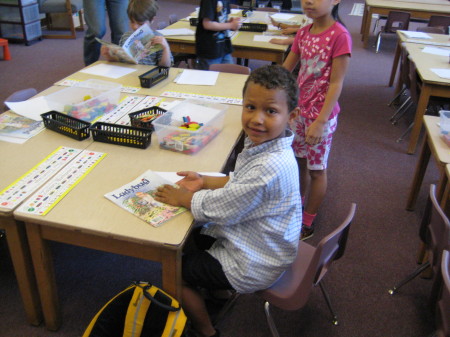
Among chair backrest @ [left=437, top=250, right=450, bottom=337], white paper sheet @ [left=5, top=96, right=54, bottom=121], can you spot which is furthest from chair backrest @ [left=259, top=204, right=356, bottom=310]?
white paper sheet @ [left=5, top=96, right=54, bottom=121]

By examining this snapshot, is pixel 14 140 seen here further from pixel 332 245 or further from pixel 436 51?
pixel 436 51

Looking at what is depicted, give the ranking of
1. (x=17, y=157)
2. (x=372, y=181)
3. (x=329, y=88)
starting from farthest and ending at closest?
(x=372, y=181) → (x=329, y=88) → (x=17, y=157)

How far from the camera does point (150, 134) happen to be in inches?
66.4

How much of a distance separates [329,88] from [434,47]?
2350 mm

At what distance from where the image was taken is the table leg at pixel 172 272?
4.15 ft

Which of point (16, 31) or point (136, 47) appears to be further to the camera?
point (16, 31)

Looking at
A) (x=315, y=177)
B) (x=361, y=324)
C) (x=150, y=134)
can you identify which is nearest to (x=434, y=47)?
(x=315, y=177)

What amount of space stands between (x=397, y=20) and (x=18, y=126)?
17.9 feet

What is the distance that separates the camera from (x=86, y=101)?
1917 mm

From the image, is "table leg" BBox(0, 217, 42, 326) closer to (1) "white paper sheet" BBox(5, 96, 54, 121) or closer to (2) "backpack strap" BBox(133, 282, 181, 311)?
(2) "backpack strap" BBox(133, 282, 181, 311)

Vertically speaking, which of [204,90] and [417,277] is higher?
[204,90]

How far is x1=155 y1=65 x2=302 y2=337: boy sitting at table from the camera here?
1.30 metres

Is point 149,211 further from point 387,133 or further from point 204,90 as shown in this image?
point 387,133

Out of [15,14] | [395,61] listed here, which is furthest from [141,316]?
[15,14]
